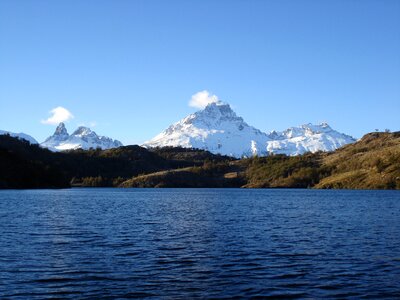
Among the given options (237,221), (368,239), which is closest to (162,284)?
(368,239)

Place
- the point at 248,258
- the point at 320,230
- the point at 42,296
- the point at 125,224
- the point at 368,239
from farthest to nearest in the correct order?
the point at 125,224, the point at 320,230, the point at 368,239, the point at 248,258, the point at 42,296

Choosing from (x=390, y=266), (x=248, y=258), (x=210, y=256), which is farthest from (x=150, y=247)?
(x=390, y=266)

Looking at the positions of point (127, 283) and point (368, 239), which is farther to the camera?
point (368, 239)

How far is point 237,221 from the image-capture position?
338ft

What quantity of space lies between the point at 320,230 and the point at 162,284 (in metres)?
48.3

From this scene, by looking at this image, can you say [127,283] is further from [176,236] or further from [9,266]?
[176,236]

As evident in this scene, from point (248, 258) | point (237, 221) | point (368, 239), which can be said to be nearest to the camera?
point (248, 258)

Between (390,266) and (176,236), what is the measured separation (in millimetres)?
32834

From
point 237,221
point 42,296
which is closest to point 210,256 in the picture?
point 42,296

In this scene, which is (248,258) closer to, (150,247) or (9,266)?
(150,247)

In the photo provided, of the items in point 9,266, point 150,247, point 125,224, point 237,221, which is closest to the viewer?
point 9,266

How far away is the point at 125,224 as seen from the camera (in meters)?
94.1

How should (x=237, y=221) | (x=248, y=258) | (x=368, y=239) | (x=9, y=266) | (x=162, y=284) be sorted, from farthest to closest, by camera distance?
(x=237, y=221) → (x=368, y=239) → (x=248, y=258) → (x=9, y=266) → (x=162, y=284)

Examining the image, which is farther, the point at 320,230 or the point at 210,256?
the point at 320,230
